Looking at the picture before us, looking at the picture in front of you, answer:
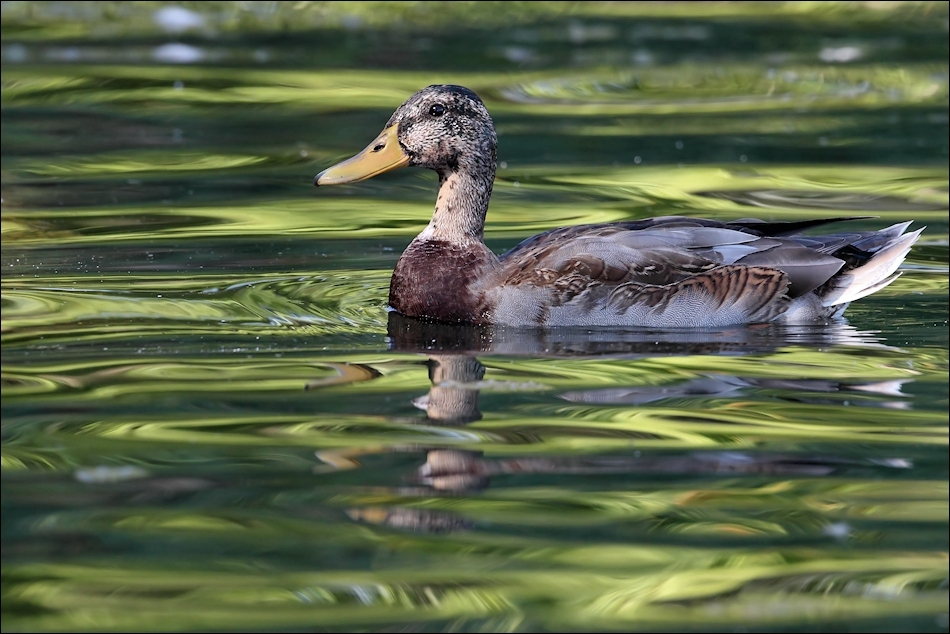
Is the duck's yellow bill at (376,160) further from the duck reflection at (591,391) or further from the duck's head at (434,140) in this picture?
the duck reflection at (591,391)

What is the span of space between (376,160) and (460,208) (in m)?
0.52

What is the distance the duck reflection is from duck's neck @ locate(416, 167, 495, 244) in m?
Answer: 0.58

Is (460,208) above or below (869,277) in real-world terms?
above

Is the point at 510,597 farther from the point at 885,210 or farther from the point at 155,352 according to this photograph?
the point at 885,210

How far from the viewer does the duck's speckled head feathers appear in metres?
8.59

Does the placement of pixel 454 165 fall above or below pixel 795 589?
above

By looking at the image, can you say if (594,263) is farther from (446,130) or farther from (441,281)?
(446,130)

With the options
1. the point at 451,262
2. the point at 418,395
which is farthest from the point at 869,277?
the point at 418,395

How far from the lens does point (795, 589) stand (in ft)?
16.2

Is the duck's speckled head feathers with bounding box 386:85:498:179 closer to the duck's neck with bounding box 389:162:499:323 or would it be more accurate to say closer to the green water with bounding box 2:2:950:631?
the duck's neck with bounding box 389:162:499:323

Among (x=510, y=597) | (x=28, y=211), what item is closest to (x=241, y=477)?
→ (x=510, y=597)

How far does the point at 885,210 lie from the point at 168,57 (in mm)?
7603

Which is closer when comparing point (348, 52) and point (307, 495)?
point (307, 495)

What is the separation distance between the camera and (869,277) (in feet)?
27.1
